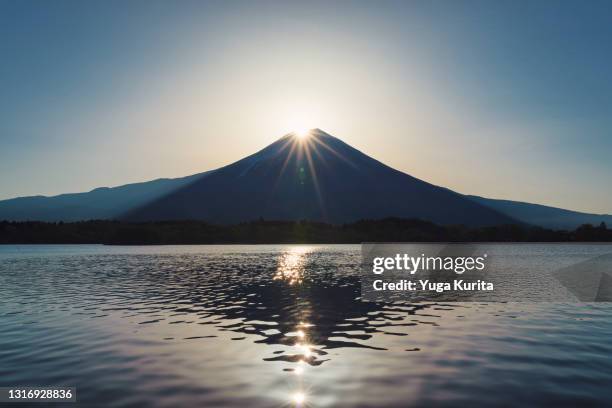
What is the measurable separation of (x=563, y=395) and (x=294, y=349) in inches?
439

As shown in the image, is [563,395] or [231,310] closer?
[563,395]

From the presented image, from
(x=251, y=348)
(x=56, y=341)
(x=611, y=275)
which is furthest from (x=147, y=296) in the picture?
(x=611, y=275)

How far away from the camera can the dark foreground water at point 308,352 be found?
15.9m

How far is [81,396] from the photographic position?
15.7 m

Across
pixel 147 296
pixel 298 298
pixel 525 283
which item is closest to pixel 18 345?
pixel 147 296

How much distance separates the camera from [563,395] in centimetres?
1589

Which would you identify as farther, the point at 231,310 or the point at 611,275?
the point at 611,275

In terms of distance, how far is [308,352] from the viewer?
71.5 feet

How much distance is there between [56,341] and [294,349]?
12194 millimetres

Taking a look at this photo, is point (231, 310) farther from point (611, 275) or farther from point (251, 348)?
point (611, 275)

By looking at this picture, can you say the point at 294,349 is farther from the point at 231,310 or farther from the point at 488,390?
the point at 231,310

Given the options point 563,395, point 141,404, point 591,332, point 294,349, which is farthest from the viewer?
point 591,332

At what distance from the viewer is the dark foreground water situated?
625 inches

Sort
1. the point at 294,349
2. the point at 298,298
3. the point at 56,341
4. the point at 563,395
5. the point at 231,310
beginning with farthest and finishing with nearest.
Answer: the point at 298,298 < the point at 231,310 < the point at 56,341 < the point at 294,349 < the point at 563,395
